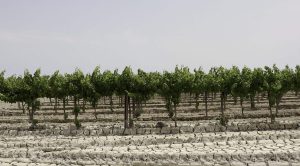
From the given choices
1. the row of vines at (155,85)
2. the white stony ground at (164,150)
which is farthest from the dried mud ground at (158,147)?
the row of vines at (155,85)

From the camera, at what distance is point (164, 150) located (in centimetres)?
2078

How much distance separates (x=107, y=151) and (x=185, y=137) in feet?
Result: 20.5

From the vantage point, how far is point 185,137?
2516 cm

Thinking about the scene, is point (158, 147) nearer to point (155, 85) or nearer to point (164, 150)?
point (164, 150)

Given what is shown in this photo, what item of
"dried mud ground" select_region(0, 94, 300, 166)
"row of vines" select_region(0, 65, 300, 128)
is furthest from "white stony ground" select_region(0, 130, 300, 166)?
"row of vines" select_region(0, 65, 300, 128)

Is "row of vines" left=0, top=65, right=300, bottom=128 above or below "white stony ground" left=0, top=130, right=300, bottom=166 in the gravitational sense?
above

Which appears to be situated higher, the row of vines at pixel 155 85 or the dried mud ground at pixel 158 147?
the row of vines at pixel 155 85

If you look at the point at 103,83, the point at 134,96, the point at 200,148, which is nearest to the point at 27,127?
the point at 103,83

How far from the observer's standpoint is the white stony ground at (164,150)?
61.6ft

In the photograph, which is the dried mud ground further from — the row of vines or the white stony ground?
the row of vines

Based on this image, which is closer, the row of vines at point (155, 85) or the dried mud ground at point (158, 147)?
the dried mud ground at point (158, 147)

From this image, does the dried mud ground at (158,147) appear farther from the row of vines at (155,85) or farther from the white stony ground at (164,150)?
the row of vines at (155,85)

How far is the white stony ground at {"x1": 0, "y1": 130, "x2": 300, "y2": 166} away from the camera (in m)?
18.8

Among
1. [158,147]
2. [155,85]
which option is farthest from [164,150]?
[155,85]
